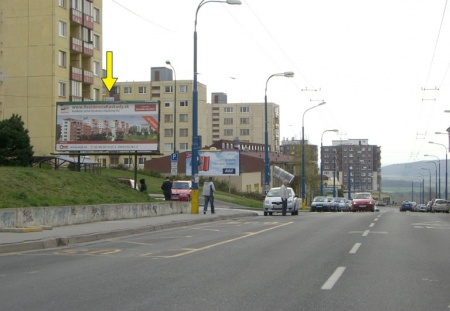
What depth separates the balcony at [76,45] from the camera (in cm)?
5672

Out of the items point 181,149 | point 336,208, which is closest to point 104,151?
point 336,208

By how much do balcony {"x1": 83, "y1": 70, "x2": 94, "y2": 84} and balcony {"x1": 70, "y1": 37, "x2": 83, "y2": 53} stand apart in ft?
7.54

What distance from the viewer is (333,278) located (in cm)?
939

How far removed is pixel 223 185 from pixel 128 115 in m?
35.4

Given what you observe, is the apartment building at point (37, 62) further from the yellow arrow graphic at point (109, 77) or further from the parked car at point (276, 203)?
the parked car at point (276, 203)

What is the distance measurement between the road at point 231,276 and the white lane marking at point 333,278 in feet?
0.06

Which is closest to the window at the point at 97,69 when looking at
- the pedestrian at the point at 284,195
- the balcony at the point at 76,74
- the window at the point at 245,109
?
the balcony at the point at 76,74

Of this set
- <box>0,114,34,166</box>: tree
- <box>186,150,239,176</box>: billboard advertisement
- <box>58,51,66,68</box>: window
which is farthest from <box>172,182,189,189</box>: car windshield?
<box>58,51,66,68</box>: window

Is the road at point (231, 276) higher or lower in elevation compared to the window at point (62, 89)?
lower

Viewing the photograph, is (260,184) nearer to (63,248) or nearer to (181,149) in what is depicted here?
(181,149)

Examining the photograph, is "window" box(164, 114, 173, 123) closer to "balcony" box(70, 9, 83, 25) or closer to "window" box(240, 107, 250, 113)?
A: "window" box(240, 107, 250, 113)

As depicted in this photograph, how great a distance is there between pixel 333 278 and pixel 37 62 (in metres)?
49.3

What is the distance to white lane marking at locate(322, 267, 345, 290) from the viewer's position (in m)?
8.67

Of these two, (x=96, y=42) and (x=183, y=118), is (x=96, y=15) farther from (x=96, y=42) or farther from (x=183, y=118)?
(x=183, y=118)
